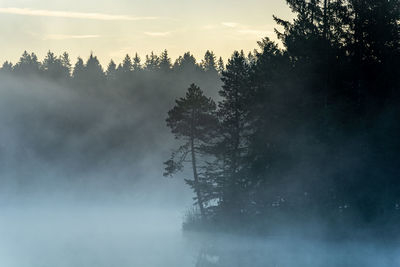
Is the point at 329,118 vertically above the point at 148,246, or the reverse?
the point at 329,118

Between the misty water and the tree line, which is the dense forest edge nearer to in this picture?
the tree line

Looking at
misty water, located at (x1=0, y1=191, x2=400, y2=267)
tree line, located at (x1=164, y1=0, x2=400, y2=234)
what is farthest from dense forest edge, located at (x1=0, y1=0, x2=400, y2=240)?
misty water, located at (x1=0, y1=191, x2=400, y2=267)

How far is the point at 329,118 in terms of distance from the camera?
35.2m

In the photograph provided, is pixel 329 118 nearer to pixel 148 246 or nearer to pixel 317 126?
pixel 317 126

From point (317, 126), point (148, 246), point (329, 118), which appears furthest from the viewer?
point (148, 246)

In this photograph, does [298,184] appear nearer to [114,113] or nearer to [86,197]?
[86,197]

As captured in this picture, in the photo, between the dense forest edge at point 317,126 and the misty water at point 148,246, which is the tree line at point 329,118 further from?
the misty water at point 148,246

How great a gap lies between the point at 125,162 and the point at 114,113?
62.9 feet

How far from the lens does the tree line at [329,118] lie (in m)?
35.7

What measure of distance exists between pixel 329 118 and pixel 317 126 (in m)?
2.09

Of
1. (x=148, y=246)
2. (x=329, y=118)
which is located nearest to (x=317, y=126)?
(x=329, y=118)

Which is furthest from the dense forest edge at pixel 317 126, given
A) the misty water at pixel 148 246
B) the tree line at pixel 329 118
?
the misty water at pixel 148 246

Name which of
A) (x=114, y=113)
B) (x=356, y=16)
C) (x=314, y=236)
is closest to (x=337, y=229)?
(x=314, y=236)

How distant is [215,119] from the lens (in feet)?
161
